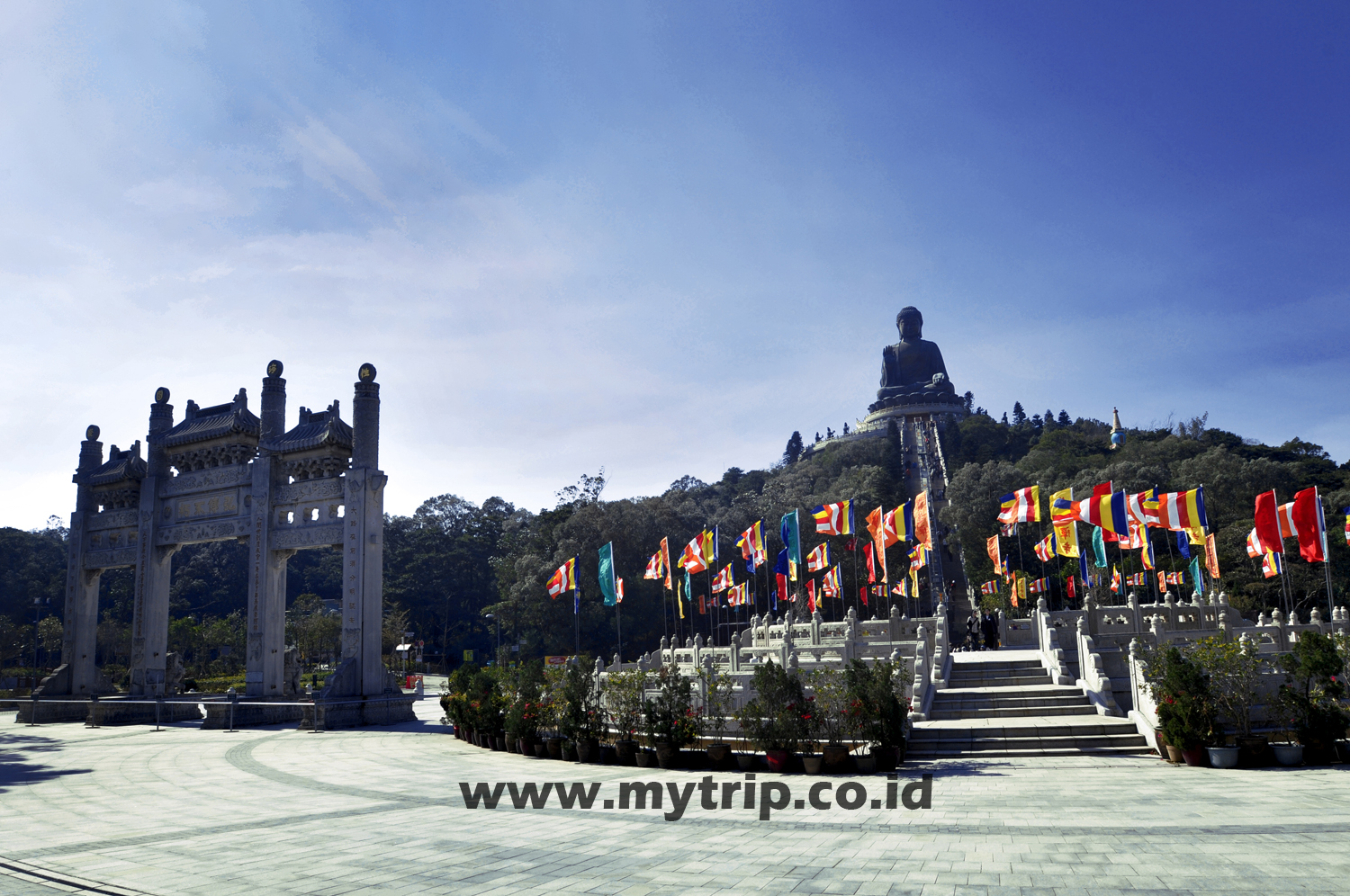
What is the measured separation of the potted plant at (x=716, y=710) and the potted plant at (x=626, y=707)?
56.2 inches

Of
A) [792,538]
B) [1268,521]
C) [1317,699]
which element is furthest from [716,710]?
[1268,521]

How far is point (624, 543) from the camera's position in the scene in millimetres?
64812

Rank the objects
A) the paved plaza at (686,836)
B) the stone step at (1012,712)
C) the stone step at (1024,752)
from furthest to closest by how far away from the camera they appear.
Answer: the stone step at (1012,712) → the stone step at (1024,752) → the paved plaza at (686,836)

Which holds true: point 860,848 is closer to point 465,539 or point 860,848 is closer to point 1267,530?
point 1267,530

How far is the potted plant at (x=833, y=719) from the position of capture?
48.7ft

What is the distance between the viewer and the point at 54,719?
3186 centimetres

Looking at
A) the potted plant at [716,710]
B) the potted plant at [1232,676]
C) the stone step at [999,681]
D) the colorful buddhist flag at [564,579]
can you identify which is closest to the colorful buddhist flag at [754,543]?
the colorful buddhist flag at [564,579]

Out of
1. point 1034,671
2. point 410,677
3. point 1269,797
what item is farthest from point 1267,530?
point 410,677

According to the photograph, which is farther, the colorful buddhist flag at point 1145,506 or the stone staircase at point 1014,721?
the colorful buddhist flag at point 1145,506

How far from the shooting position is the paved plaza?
26.5 ft

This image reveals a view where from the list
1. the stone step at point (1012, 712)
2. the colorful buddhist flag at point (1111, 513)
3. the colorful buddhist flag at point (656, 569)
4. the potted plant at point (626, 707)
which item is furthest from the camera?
the colorful buddhist flag at point (656, 569)

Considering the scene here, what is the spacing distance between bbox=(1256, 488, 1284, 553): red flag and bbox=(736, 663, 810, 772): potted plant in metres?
17.4

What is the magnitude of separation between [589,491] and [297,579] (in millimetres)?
32463

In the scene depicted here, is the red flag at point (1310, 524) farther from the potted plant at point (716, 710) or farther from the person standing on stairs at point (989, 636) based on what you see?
the potted plant at point (716, 710)
